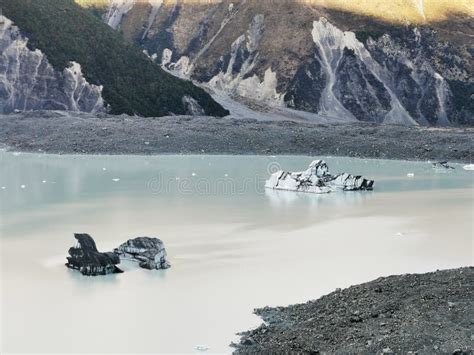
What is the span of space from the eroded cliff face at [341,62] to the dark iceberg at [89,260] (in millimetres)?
56663

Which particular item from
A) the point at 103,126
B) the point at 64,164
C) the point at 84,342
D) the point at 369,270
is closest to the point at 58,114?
the point at 103,126

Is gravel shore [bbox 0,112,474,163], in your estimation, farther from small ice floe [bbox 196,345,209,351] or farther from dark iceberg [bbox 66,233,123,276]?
small ice floe [bbox 196,345,209,351]

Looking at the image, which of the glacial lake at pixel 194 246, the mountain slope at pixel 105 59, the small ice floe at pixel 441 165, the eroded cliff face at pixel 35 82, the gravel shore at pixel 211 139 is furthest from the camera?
the mountain slope at pixel 105 59

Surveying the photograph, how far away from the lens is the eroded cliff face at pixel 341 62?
72750mm

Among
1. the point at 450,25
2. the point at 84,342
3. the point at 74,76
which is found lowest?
the point at 84,342

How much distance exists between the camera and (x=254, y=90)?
243 ft

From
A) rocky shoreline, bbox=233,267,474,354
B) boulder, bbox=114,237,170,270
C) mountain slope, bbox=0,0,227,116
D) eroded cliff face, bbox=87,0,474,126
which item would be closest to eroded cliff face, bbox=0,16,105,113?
mountain slope, bbox=0,0,227,116

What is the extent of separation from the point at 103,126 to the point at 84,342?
35582mm

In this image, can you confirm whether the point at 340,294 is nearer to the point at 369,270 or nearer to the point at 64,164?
the point at 369,270

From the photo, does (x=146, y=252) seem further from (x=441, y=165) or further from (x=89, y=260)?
(x=441, y=165)

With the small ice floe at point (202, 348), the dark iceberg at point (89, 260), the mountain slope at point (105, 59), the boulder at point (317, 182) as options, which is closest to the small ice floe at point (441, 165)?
the boulder at point (317, 182)

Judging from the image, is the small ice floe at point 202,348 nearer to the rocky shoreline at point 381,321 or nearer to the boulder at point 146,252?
the rocky shoreline at point 381,321

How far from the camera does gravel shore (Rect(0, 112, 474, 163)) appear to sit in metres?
41.8

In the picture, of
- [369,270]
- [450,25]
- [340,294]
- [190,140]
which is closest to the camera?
[340,294]
